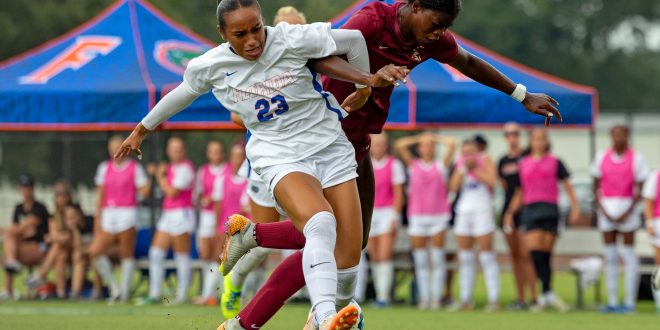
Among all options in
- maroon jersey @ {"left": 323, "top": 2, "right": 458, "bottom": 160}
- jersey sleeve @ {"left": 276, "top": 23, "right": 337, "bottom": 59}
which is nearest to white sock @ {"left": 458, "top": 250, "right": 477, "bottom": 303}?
maroon jersey @ {"left": 323, "top": 2, "right": 458, "bottom": 160}

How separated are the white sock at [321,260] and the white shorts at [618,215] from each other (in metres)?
7.75

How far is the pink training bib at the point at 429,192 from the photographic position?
14438mm

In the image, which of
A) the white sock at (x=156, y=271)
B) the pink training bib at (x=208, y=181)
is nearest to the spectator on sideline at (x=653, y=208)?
the pink training bib at (x=208, y=181)

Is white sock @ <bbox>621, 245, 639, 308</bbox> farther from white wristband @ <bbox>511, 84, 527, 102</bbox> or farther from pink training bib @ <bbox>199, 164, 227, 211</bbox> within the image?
white wristband @ <bbox>511, 84, 527, 102</bbox>

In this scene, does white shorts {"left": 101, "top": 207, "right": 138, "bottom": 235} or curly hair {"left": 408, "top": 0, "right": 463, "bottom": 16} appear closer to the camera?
curly hair {"left": 408, "top": 0, "right": 463, "bottom": 16}

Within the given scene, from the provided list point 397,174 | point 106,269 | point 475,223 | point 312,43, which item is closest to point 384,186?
point 397,174

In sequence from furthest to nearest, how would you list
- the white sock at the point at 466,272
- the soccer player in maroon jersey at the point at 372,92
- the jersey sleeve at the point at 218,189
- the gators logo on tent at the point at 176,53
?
the jersey sleeve at the point at 218,189
the gators logo on tent at the point at 176,53
the white sock at the point at 466,272
the soccer player in maroon jersey at the point at 372,92

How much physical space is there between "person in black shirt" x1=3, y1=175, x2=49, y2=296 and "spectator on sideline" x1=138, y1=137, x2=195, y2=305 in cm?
197

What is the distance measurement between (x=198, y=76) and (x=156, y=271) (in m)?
8.21

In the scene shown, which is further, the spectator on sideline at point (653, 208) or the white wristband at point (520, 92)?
the spectator on sideline at point (653, 208)

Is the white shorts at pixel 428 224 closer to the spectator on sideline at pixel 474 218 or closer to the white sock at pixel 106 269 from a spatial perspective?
the spectator on sideline at pixel 474 218

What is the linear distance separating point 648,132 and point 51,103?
71.4ft

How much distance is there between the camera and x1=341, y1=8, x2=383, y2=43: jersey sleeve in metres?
7.28

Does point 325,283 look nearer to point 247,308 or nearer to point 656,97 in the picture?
point 247,308
